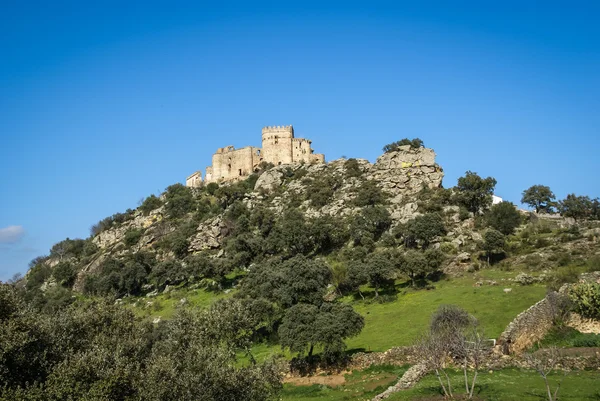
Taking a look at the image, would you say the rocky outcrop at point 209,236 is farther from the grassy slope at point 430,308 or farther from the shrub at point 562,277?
the shrub at point 562,277

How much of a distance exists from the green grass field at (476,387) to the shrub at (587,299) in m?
7.67

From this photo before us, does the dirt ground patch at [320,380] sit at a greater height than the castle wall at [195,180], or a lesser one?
lesser

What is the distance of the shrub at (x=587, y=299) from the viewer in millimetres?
35344

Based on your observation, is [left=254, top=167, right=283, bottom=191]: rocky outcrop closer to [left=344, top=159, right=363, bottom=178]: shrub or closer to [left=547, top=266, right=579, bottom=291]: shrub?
[left=344, top=159, right=363, bottom=178]: shrub

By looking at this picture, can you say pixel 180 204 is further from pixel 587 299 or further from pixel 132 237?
pixel 587 299

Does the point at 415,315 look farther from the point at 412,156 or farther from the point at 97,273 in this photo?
the point at 97,273

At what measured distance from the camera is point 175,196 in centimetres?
12331

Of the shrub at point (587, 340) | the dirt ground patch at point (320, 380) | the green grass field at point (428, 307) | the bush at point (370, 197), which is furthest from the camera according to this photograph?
the bush at point (370, 197)

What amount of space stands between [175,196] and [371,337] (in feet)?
287

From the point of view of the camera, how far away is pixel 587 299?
3559 cm

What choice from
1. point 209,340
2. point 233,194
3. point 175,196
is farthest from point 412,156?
point 209,340

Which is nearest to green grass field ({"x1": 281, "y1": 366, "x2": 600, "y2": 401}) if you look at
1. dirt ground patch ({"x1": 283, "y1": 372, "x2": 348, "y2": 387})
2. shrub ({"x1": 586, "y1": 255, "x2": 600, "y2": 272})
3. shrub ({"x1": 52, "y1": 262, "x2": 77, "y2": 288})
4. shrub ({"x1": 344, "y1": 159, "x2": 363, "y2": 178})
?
dirt ground patch ({"x1": 283, "y1": 372, "x2": 348, "y2": 387})

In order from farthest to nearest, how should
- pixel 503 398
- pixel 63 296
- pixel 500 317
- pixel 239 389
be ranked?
1. pixel 63 296
2. pixel 500 317
3. pixel 503 398
4. pixel 239 389

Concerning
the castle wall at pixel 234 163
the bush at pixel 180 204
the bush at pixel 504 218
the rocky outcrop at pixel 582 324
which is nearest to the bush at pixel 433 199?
the bush at pixel 504 218
